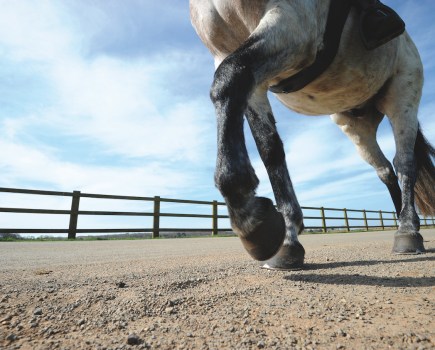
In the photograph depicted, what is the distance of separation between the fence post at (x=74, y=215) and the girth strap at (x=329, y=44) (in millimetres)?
8579

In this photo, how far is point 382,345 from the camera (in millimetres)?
751

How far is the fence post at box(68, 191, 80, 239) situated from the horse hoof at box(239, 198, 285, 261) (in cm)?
894

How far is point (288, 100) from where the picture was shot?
2.94 meters

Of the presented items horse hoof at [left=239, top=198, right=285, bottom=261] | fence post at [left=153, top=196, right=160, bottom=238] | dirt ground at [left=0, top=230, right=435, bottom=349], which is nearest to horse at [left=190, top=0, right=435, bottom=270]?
horse hoof at [left=239, top=198, right=285, bottom=261]

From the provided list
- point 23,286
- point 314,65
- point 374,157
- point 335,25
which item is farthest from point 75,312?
Result: point 374,157

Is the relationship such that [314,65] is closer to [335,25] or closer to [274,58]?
[335,25]

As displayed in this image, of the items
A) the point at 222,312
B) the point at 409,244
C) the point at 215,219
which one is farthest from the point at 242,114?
the point at 215,219

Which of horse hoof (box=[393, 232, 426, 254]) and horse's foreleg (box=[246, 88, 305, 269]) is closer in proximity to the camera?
horse's foreleg (box=[246, 88, 305, 269])

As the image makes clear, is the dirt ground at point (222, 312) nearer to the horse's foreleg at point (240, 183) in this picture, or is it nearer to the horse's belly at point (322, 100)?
the horse's foreleg at point (240, 183)

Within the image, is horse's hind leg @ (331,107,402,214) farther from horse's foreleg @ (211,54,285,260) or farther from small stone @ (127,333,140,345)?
small stone @ (127,333,140,345)

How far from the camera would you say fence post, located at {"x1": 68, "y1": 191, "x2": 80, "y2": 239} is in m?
8.91

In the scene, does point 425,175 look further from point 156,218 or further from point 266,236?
point 156,218

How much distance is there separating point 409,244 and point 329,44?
1772mm

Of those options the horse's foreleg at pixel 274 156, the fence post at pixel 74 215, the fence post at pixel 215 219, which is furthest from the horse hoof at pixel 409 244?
the fence post at pixel 215 219
